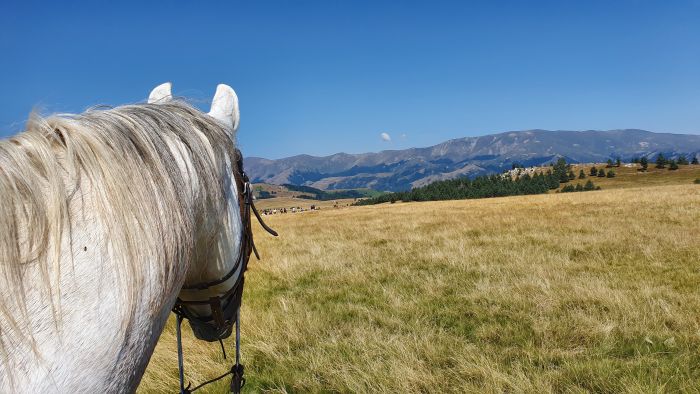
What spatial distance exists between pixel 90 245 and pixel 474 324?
15.3 feet

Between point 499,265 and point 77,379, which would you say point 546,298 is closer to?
point 499,265

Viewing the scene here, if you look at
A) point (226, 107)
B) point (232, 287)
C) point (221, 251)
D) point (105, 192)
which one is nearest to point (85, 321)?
point (105, 192)

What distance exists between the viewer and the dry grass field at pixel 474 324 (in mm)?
3395

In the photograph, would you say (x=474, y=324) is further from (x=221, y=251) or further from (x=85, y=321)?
(x=85, y=321)

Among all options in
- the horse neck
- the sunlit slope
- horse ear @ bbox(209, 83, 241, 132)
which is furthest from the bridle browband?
the sunlit slope

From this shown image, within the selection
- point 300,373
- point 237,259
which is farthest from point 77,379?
point 300,373

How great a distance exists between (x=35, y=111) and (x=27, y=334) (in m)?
0.57

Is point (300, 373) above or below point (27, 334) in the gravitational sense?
below

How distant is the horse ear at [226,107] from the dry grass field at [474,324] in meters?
2.63

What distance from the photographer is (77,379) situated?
773 mm

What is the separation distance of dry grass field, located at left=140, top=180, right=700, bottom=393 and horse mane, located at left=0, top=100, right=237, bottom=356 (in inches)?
111

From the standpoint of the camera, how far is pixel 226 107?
5.39 feet

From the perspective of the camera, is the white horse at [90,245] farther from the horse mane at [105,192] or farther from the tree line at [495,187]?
the tree line at [495,187]

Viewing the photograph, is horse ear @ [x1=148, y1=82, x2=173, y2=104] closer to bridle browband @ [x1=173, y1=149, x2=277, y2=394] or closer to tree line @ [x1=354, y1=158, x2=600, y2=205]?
bridle browband @ [x1=173, y1=149, x2=277, y2=394]
